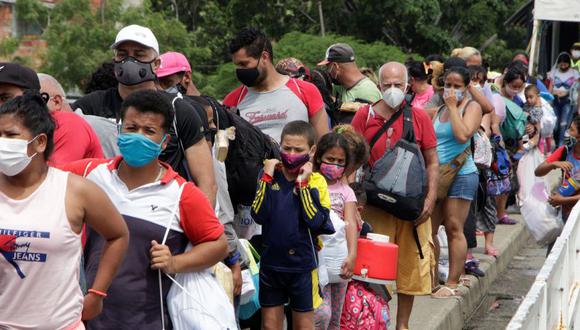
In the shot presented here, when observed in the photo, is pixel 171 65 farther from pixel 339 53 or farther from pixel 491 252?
pixel 491 252

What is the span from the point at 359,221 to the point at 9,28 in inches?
1049

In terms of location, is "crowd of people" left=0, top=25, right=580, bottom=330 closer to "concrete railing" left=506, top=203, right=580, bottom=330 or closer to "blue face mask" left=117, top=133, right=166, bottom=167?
"blue face mask" left=117, top=133, right=166, bottom=167

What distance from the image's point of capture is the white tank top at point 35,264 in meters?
4.34

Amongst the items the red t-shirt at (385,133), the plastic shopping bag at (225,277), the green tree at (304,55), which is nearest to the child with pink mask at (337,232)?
the red t-shirt at (385,133)

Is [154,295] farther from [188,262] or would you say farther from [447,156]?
[447,156]

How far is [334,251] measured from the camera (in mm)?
7137

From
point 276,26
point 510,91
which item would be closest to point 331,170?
point 510,91

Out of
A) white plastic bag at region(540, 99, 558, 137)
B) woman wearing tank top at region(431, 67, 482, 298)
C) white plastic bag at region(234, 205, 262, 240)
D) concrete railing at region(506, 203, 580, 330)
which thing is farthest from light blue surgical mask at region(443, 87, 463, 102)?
white plastic bag at region(540, 99, 558, 137)

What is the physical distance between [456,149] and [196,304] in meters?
4.81

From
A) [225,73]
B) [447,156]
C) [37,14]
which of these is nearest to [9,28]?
[37,14]

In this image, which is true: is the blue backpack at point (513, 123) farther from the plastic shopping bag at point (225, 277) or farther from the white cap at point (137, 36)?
the plastic shopping bag at point (225, 277)

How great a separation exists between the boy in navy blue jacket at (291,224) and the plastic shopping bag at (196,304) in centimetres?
151

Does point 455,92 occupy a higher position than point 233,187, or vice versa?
point 233,187

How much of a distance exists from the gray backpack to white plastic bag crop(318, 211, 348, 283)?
3.29 feet
